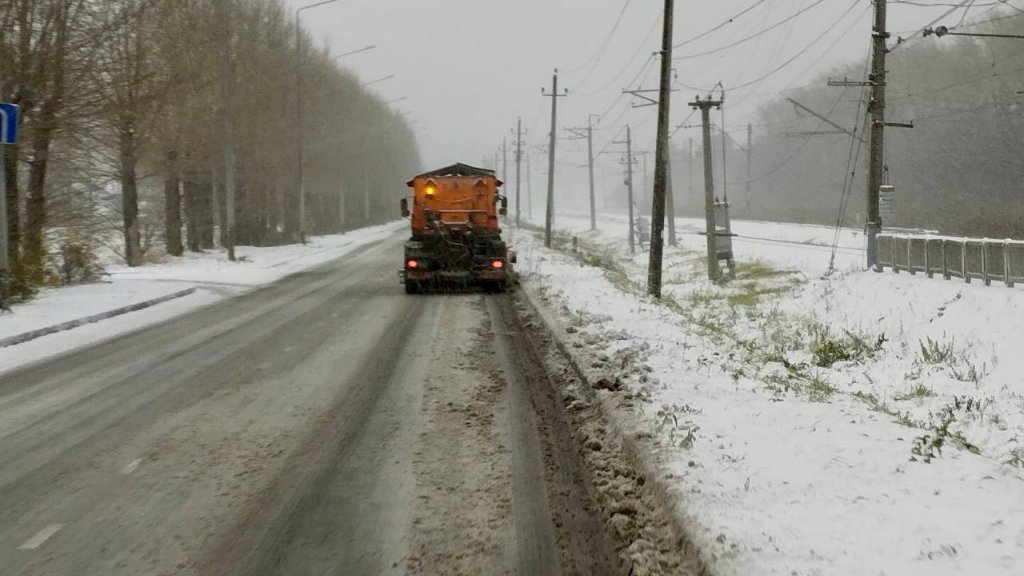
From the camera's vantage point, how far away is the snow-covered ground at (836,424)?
3949mm

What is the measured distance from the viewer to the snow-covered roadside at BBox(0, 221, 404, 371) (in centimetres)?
1225

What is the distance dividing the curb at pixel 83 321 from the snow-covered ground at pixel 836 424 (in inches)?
305

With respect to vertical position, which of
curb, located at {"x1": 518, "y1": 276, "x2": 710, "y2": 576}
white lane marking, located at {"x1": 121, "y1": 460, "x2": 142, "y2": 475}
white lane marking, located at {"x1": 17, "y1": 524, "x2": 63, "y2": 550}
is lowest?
white lane marking, located at {"x1": 17, "y1": 524, "x2": 63, "y2": 550}

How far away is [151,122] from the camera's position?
86.0ft

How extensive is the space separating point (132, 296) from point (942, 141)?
2058 inches

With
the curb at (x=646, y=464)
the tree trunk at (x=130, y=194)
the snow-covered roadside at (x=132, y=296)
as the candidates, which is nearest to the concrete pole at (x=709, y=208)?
the snow-covered roadside at (x=132, y=296)

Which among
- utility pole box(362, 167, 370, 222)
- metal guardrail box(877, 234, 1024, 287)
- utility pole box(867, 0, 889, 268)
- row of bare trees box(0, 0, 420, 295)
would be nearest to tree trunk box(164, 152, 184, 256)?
row of bare trees box(0, 0, 420, 295)

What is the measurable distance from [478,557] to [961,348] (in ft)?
41.5

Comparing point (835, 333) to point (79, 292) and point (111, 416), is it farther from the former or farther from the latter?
point (79, 292)

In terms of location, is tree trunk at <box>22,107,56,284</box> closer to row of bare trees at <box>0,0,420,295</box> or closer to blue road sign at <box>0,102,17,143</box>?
row of bare trees at <box>0,0,420,295</box>

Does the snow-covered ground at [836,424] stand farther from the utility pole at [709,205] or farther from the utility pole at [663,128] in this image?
the utility pole at [709,205]

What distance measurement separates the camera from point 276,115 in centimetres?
3962

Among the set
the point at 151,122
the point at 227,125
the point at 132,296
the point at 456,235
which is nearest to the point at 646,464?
the point at 456,235

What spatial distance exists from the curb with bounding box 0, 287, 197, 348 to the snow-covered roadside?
0.39 feet
